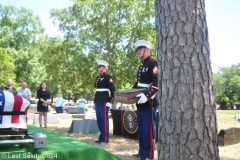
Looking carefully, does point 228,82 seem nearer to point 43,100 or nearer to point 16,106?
point 43,100

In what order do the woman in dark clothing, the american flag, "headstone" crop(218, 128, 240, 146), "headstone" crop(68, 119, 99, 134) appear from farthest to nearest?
1. the woman in dark clothing
2. "headstone" crop(68, 119, 99, 134)
3. "headstone" crop(218, 128, 240, 146)
4. the american flag

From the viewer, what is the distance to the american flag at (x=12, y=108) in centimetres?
207

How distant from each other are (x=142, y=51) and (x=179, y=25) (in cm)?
251

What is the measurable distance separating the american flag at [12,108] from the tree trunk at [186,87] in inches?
42.9

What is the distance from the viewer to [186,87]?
1935 millimetres

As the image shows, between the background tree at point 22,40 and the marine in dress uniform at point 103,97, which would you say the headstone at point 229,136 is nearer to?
the marine in dress uniform at point 103,97

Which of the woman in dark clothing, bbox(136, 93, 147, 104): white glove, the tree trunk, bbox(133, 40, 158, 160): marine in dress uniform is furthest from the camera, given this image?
the woman in dark clothing

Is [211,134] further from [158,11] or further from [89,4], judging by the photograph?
[89,4]

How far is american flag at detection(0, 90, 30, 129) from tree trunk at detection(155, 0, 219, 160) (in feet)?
3.58

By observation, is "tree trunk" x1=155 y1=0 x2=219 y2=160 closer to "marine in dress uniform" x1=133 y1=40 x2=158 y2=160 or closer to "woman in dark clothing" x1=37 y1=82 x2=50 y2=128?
"marine in dress uniform" x1=133 y1=40 x2=158 y2=160

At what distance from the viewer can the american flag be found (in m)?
2.07

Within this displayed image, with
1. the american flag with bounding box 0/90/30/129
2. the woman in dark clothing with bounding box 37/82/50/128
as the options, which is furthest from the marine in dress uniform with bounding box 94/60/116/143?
the american flag with bounding box 0/90/30/129

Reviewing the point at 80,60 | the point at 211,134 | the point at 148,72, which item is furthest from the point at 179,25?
the point at 80,60

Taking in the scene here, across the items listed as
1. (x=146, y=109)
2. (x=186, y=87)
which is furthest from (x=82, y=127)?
(x=186, y=87)
